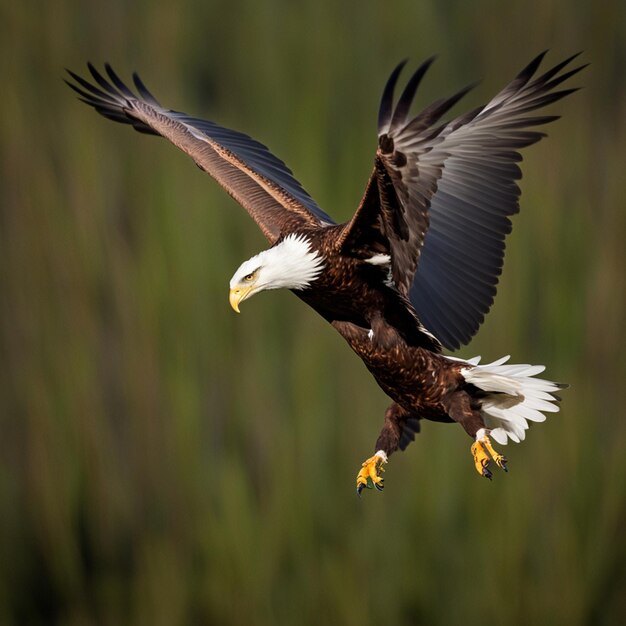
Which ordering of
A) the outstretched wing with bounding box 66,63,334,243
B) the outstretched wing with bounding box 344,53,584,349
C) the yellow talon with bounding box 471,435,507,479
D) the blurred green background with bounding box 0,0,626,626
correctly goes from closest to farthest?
the outstretched wing with bounding box 344,53,584,349, the yellow talon with bounding box 471,435,507,479, the outstretched wing with bounding box 66,63,334,243, the blurred green background with bounding box 0,0,626,626

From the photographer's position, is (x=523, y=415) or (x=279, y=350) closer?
(x=523, y=415)

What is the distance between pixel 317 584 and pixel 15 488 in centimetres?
184

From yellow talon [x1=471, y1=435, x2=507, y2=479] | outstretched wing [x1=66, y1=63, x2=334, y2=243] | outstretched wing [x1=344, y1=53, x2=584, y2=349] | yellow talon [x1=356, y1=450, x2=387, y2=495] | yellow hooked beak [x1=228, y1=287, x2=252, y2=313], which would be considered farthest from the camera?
outstretched wing [x1=66, y1=63, x2=334, y2=243]

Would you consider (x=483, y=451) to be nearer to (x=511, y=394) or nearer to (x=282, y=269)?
(x=511, y=394)

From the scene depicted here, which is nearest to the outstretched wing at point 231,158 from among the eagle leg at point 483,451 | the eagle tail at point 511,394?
the eagle tail at point 511,394

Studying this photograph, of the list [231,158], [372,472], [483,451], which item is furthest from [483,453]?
[231,158]

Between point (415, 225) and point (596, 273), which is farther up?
point (415, 225)

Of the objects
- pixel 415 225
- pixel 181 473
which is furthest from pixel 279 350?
pixel 415 225

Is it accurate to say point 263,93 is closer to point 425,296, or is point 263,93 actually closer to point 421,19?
point 421,19

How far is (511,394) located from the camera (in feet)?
15.4

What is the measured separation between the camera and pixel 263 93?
25.7ft

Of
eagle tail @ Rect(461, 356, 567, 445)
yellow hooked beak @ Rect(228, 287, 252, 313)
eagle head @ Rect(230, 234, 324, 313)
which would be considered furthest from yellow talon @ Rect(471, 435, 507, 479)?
yellow hooked beak @ Rect(228, 287, 252, 313)

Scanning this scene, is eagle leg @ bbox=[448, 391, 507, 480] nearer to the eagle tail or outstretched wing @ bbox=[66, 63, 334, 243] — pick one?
the eagle tail

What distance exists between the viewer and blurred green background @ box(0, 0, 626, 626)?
24.8 ft
